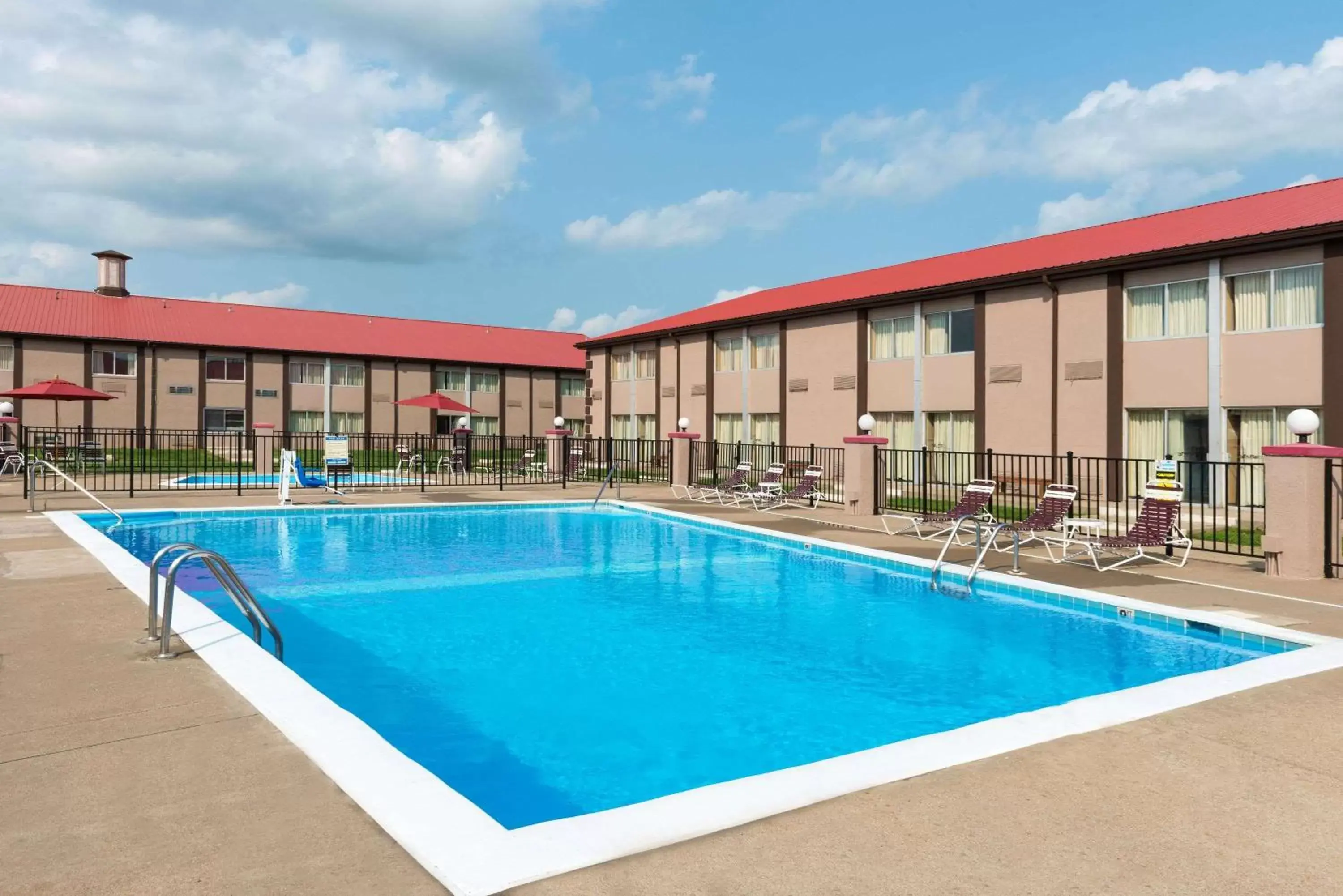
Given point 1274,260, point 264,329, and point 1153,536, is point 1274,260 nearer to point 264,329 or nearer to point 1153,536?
point 1153,536

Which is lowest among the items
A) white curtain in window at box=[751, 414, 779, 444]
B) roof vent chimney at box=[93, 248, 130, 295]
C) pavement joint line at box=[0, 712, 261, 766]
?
pavement joint line at box=[0, 712, 261, 766]

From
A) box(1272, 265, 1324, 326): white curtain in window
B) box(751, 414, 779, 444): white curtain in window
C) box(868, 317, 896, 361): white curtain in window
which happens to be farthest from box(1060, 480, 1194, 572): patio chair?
box(751, 414, 779, 444): white curtain in window

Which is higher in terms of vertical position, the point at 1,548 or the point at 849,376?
the point at 849,376

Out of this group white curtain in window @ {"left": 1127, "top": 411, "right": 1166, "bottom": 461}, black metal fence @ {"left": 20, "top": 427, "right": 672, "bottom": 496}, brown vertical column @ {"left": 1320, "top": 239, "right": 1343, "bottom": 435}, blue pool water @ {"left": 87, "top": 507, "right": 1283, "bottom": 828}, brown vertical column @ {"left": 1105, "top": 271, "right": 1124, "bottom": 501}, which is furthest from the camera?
black metal fence @ {"left": 20, "top": 427, "right": 672, "bottom": 496}

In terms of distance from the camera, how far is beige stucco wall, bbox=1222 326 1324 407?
16188 mm

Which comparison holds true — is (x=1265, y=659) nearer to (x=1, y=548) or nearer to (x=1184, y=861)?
(x=1184, y=861)

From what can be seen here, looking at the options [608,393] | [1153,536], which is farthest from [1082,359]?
[608,393]

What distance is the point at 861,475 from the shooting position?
17562 mm

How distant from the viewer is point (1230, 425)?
57.5 feet

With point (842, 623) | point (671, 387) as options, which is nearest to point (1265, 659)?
point (842, 623)

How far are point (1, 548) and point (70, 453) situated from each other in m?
22.8

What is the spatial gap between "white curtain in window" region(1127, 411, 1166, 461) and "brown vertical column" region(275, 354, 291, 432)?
35.9 meters

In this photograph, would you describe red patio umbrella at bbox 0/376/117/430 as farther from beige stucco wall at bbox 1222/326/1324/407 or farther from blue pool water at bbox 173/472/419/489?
beige stucco wall at bbox 1222/326/1324/407

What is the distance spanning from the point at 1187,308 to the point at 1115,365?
70.4 inches
